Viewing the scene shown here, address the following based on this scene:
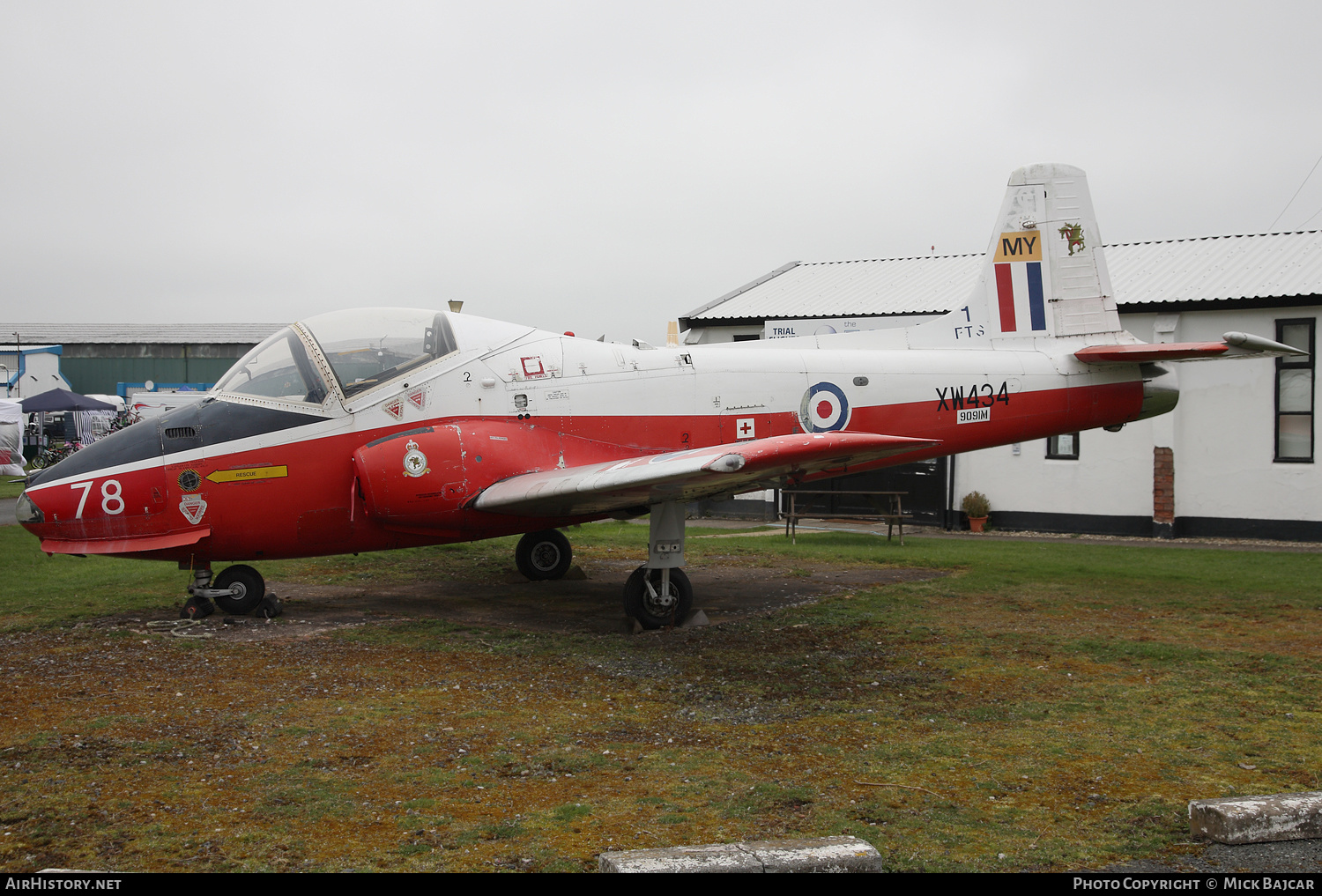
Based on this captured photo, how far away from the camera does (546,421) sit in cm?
951

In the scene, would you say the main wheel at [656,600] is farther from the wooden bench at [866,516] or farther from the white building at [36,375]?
the white building at [36,375]

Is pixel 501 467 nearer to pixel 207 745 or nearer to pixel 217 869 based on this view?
pixel 207 745

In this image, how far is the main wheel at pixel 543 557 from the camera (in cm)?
1236

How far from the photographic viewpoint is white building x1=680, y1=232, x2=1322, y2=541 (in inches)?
703

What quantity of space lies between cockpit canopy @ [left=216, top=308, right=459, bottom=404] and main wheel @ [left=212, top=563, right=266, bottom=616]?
6.11 ft

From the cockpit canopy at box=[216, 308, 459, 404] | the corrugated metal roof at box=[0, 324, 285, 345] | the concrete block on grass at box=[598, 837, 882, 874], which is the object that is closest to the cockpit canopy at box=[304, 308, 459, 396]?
the cockpit canopy at box=[216, 308, 459, 404]

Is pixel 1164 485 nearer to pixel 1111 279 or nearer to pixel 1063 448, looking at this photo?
pixel 1063 448

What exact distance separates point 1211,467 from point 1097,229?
982 centimetres

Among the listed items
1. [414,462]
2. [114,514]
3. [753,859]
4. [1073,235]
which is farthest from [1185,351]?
[114,514]

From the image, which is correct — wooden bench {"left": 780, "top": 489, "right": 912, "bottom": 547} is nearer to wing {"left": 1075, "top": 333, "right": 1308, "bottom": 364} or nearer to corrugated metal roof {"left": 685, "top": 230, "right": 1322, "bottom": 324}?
corrugated metal roof {"left": 685, "top": 230, "right": 1322, "bottom": 324}

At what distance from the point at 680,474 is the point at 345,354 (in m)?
3.89

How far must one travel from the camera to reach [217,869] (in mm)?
3793

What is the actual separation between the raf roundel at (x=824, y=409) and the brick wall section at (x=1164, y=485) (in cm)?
1165

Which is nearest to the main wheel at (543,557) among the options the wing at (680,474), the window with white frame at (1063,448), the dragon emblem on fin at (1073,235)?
the wing at (680,474)
